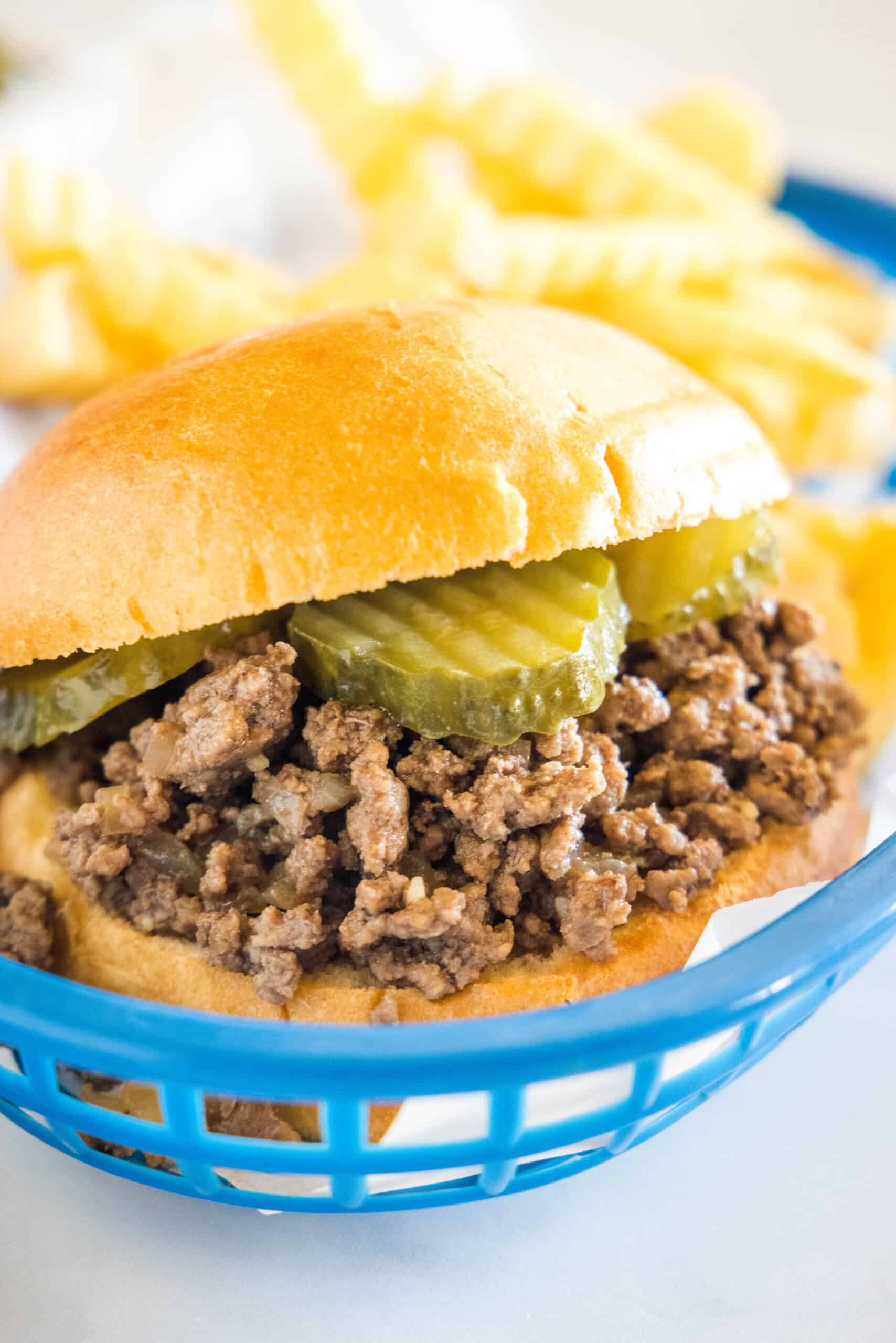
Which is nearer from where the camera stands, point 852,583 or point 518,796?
point 518,796

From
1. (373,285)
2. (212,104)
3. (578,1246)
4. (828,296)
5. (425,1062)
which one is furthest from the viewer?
(212,104)

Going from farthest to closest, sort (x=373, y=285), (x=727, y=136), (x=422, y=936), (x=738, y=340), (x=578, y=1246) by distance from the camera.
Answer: (x=727, y=136) < (x=738, y=340) < (x=373, y=285) < (x=578, y=1246) < (x=422, y=936)

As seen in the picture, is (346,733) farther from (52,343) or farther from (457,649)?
(52,343)

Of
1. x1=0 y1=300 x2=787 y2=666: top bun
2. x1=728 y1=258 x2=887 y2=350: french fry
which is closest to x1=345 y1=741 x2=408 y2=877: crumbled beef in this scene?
x1=0 y1=300 x2=787 y2=666: top bun

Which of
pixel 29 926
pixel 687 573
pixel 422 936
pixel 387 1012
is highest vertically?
pixel 687 573

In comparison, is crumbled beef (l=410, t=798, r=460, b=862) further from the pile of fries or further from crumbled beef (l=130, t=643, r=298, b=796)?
the pile of fries

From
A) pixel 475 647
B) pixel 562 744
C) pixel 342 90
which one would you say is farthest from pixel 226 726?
pixel 342 90

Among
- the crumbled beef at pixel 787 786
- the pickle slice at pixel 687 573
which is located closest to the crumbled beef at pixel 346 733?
the pickle slice at pixel 687 573

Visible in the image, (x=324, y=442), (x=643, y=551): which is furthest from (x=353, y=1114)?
(x=643, y=551)
